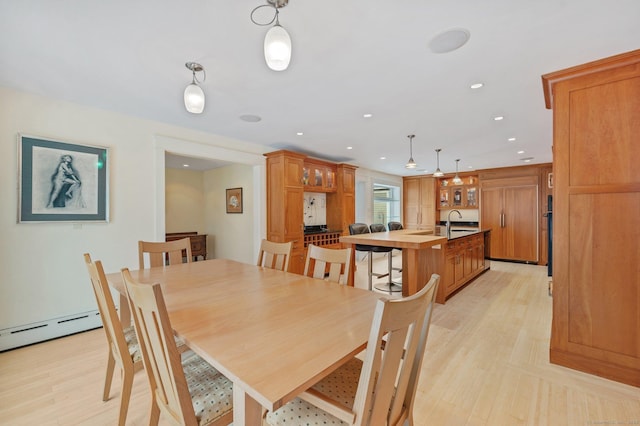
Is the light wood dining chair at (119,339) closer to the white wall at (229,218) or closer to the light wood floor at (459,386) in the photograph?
the light wood floor at (459,386)

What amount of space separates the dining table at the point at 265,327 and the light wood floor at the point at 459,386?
1.98 feet

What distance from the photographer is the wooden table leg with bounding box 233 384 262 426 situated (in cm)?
87

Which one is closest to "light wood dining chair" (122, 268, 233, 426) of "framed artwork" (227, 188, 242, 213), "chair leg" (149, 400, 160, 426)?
"chair leg" (149, 400, 160, 426)

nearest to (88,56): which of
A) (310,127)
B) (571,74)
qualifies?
(310,127)

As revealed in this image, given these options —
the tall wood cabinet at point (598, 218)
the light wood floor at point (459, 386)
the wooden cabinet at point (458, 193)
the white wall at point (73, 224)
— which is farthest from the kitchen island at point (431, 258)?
the wooden cabinet at point (458, 193)

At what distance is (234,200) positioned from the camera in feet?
18.4

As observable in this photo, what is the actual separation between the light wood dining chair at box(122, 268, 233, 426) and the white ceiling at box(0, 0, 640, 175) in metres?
1.57

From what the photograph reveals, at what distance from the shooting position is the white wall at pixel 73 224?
251 cm

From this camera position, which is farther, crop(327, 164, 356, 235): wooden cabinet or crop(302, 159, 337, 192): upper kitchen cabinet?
crop(327, 164, 356, 235): wooden cabinet

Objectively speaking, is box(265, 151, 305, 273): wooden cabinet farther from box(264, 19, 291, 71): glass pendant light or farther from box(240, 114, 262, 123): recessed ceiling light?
box(264, 19, 291, 71): glass pendant light

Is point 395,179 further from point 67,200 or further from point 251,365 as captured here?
point 251,365

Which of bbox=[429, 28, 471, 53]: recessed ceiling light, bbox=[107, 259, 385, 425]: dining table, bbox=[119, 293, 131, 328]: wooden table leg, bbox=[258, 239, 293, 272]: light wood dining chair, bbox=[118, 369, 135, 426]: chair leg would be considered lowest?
bbox=[118, 369, 135, 426]: chair leg

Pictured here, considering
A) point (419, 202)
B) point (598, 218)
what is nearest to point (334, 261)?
point (598, 218)

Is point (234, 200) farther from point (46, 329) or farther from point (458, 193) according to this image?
point (458, 193)
